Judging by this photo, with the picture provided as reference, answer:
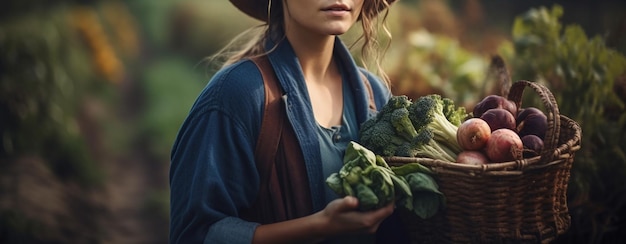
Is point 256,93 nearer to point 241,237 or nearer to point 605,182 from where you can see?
point 241,237

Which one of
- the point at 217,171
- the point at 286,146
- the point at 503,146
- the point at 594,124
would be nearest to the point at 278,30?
Answer: the point at 286,146

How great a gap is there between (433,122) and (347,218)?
1.82ft

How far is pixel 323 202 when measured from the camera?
2555 mm

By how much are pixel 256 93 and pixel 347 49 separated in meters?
0.59

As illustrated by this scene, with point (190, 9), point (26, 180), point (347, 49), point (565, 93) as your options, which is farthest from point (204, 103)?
point (190, 9)

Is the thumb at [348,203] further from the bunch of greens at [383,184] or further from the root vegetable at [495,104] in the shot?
the root vegetable at [495,104]

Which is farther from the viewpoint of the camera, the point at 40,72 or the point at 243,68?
the point at 40,72

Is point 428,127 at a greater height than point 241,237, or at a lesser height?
greater

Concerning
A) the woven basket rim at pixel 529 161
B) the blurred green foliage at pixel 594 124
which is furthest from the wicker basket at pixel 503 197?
the blurred green foliage at pixel 594 124

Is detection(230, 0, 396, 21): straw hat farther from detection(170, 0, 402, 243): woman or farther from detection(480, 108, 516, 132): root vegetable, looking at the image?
detection(480, 108, 516, 132): root vegetable

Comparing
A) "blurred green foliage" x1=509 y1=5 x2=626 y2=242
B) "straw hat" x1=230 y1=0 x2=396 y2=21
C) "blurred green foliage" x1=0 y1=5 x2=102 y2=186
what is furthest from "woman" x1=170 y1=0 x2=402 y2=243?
"blurred green foliage" x1=0 y1=5 x2=102 y2=186

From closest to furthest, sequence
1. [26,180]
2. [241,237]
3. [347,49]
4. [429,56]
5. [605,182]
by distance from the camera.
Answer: [241,237] < [347,49] < [605,182] < [429,56] < [26,180]

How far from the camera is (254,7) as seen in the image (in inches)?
115

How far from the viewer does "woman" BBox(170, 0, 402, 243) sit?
7.81ft
